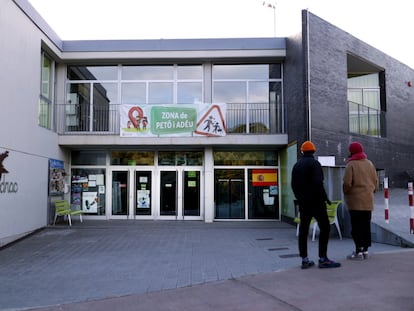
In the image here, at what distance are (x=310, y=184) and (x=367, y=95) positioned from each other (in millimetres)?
11912

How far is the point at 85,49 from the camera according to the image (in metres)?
14.2

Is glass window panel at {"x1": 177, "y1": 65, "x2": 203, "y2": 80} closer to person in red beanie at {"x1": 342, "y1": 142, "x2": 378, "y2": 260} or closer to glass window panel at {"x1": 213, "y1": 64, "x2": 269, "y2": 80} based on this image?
glass window panel at {"x1": 213, "y1": 64, "x2": 269, "y2": 80}

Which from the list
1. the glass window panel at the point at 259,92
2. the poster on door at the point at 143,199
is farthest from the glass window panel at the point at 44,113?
the glass window panel at the point at 259,92

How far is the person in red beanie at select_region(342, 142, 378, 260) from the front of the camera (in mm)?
6469

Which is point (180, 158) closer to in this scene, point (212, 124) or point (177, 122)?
point (177, 122)

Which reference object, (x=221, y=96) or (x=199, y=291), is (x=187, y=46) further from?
(x=199, y=291)

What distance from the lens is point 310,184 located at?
588 centimetres

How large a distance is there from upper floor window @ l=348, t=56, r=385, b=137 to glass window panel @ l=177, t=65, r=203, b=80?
5389 mm

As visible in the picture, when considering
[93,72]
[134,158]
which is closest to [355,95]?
[134,158]

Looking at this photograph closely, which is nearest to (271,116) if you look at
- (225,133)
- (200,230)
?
(225,133)

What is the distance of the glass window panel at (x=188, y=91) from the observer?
586 inches

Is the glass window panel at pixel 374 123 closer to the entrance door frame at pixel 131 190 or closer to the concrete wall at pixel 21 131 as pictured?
the entrance door frame at pixel 131 190

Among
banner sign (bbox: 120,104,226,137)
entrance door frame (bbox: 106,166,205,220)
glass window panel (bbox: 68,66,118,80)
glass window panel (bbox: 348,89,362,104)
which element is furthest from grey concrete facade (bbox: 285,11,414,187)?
glass window panel (bbox: 68,66,118,80)

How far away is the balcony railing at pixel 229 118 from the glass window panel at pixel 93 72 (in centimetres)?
113
